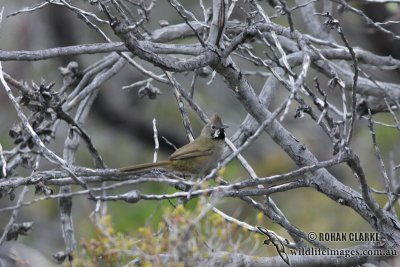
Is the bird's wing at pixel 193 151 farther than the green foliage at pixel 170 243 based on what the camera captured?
Yes

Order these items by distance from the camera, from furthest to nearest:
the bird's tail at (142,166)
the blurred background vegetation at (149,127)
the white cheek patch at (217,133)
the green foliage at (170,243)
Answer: the blurred background vegetation at (149,127)
the white cheek patch at (217,133)
the bird's tail at (142,166)
the green foliage at (170,243)

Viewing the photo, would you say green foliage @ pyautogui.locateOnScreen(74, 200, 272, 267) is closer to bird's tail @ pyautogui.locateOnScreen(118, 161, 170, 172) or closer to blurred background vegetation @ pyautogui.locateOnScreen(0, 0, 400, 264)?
bird's tail @ pyautogui.locateOnScreen(118, 161, 170, 172)

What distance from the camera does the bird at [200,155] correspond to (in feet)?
17.6

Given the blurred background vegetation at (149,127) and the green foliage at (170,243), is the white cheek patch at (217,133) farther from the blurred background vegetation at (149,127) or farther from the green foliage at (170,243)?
the blurred background vegetation at (149,127)

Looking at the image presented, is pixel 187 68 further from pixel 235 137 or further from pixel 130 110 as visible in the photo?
pixel 130 110

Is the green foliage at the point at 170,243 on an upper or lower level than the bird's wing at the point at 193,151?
lower

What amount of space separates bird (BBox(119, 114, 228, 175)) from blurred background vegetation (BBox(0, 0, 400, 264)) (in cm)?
340

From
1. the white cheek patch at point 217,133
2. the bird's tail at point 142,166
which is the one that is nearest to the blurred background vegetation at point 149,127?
the white cheek patch at point 217,133

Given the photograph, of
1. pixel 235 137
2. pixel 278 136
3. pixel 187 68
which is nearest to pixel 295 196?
pixel 235 137

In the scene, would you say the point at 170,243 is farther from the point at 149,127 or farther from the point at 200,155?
the point at 149,127

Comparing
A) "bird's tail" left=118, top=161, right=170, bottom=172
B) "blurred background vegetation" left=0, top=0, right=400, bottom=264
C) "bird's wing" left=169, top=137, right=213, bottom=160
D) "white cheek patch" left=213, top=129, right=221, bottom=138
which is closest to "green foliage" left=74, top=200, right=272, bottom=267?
"bird's tail" left=118, top=161, right=170, bottom=172

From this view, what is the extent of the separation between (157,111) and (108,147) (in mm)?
886

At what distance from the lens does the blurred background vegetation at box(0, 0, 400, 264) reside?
9.98 metres

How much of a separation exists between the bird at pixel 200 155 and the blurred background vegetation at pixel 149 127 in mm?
3401
